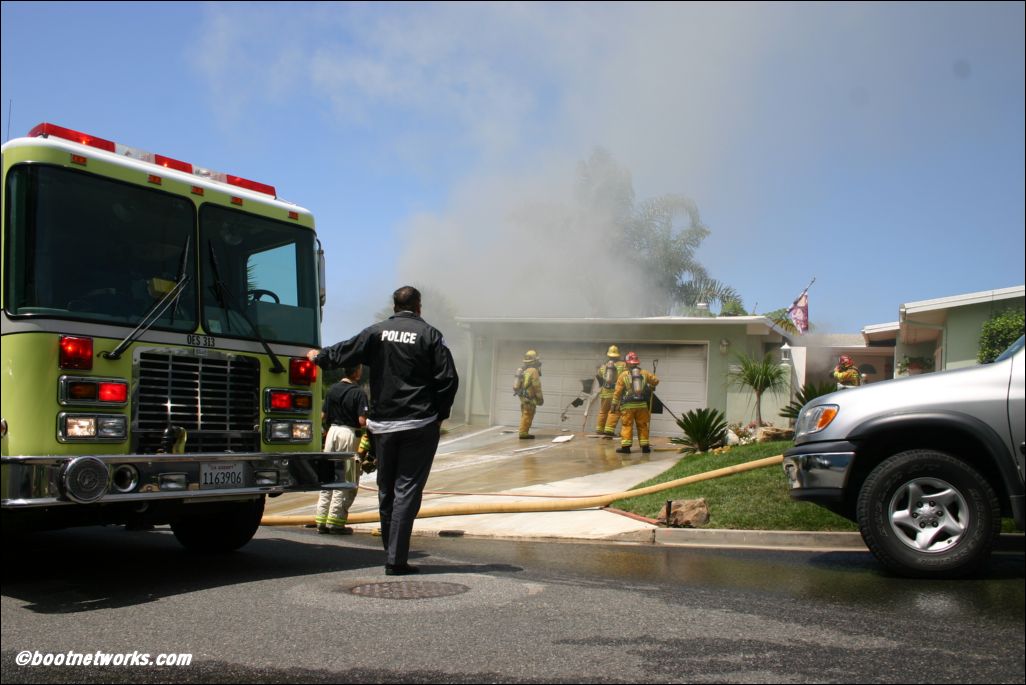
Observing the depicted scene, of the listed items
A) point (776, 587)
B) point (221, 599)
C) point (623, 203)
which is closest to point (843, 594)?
point (776, 587)

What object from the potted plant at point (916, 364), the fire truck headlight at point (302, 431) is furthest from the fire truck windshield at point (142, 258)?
the potted plant at point (916, 364)

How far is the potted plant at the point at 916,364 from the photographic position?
802 inches

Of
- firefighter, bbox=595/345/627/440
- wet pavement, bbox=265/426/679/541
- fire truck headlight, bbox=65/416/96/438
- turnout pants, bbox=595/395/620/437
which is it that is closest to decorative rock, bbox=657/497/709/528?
wet pavement, bbox=265/426/679/541

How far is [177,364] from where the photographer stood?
6301mm

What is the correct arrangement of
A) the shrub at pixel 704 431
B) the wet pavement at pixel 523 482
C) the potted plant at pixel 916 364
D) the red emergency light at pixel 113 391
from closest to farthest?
the red emergency light at pixel 113 391
the wet pavement at pixel 523 482
the shrub at pixel 704 431
the potted plant at pixel 916 364

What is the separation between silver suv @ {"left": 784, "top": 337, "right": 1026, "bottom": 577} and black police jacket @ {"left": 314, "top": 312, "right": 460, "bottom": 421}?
8.74ft

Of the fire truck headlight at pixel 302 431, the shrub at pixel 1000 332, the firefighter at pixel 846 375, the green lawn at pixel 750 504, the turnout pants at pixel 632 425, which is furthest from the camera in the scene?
the turnout pants at pixel 632 425

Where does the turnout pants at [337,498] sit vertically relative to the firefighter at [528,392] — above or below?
below

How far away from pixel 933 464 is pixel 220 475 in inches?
181

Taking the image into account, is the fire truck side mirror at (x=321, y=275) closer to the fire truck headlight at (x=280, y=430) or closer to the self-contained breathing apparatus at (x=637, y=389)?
the fire truck headlight at (x=280, y=430)

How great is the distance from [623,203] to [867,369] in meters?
12.7

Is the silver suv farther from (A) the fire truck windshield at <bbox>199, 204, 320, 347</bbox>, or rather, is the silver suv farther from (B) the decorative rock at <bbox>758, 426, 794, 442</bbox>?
(B) the decorative rock at <bbox>758, 426, 794, 442</bbox>

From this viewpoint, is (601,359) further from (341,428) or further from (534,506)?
(341,428)

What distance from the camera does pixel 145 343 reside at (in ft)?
20.1
